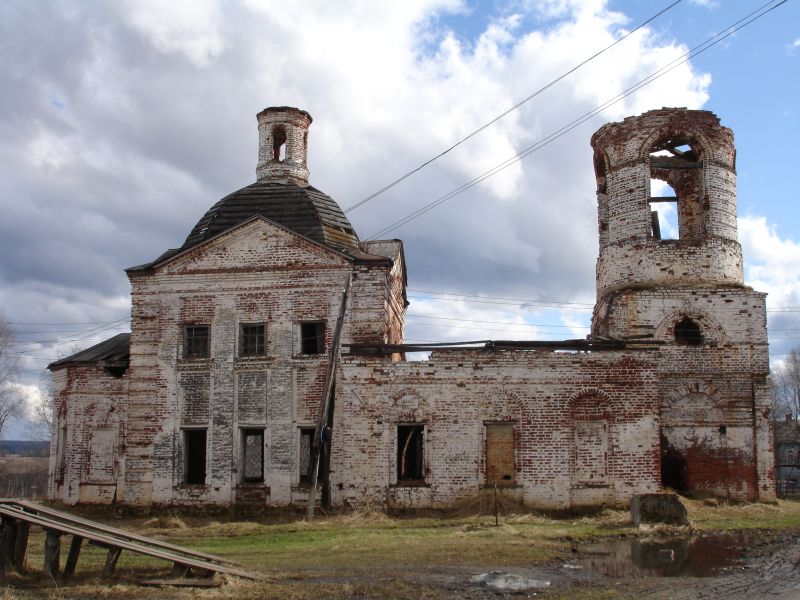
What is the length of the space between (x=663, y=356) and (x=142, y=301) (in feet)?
42.8

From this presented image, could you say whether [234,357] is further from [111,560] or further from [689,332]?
[689,332]

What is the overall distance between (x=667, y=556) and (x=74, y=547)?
8442 millimetres

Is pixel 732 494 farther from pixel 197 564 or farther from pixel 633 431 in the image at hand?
pixel 197 564

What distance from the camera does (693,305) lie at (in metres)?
20.5

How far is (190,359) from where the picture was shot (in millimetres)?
19922

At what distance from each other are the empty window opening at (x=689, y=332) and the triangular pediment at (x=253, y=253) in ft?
28.7

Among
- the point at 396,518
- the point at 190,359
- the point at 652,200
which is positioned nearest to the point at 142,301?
the point at 190,359

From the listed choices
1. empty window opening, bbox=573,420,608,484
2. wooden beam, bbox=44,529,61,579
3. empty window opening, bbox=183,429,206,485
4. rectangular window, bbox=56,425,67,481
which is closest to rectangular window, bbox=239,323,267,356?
empty window opening, bbox=183,429,206,485

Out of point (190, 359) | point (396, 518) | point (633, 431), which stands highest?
point (190, 359)

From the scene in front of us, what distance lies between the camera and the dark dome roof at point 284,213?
21047 millimetres

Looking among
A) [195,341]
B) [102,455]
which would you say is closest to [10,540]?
[195,341]

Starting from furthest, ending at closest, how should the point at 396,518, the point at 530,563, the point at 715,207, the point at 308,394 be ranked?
the point at 715,207, the point at 308,394, the point at 396,518, the point at 530,563

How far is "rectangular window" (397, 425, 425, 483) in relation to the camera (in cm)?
1878

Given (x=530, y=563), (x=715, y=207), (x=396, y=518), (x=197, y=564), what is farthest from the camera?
(x=715, y=207)
